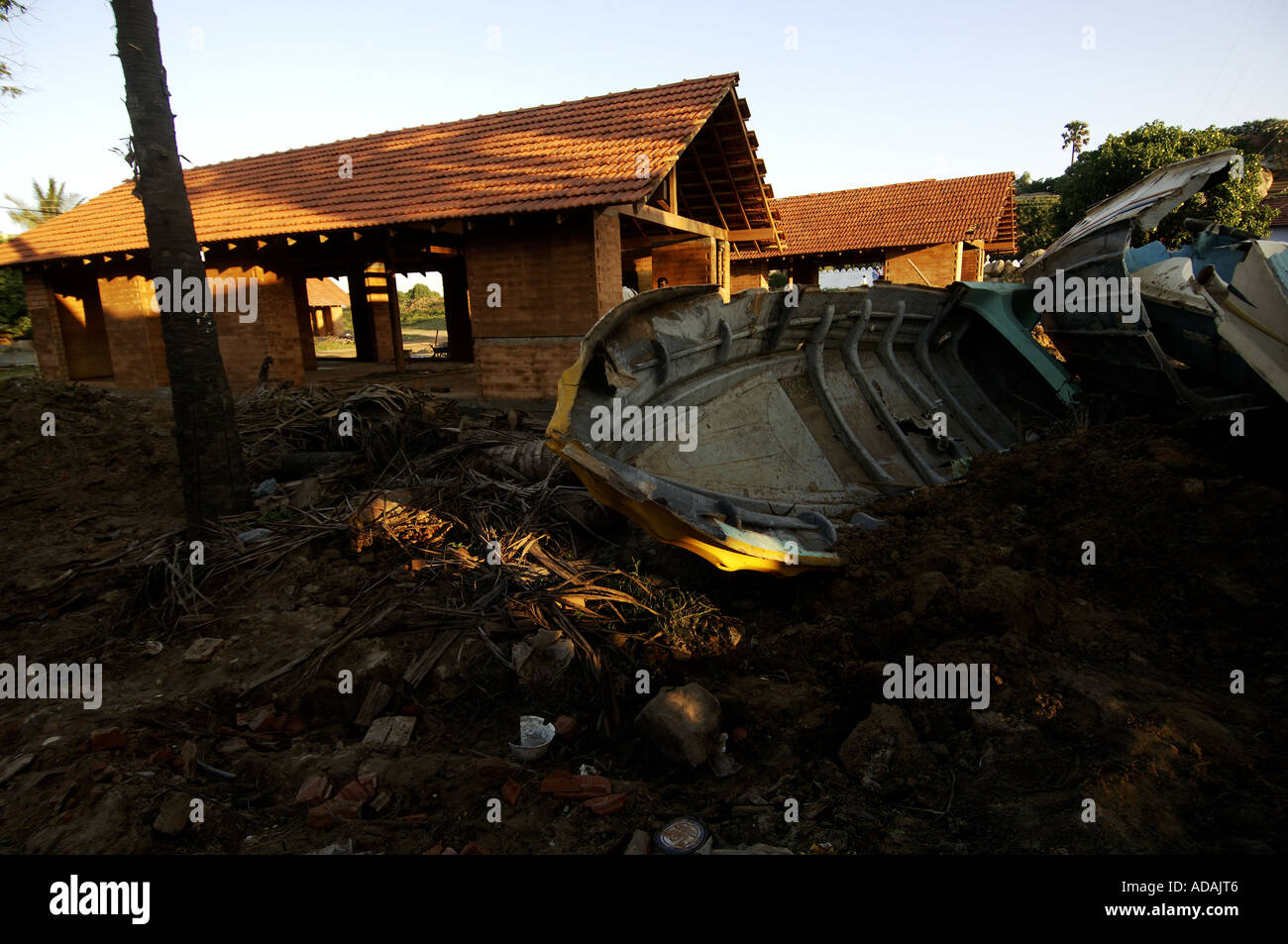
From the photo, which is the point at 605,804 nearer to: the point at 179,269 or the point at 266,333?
the point at 179,269

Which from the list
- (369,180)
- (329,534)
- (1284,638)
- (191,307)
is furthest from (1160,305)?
(369,180)

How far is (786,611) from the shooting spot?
Answer: 13.4 ft

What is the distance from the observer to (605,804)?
2.72m

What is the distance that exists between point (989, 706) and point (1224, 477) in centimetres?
253

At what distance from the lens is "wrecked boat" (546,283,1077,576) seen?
12.5 ft

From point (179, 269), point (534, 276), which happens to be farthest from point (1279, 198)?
point (179, 269)

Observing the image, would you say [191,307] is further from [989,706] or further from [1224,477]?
[1224,477]

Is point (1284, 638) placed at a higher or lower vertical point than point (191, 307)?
lower

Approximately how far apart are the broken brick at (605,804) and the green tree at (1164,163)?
21849mm
